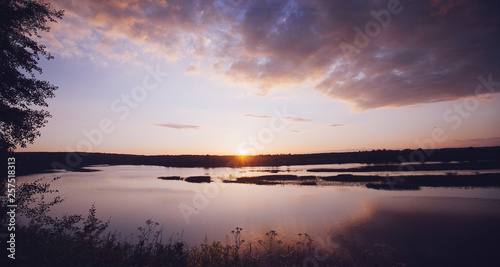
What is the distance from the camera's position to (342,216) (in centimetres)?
2075

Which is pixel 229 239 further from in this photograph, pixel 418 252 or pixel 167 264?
pixel 418 252

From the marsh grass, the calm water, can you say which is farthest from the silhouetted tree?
the calm water

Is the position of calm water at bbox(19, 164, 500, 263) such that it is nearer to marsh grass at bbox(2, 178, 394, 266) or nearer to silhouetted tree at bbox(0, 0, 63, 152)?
marsh grass at bbox(2, 178, 394, 266)

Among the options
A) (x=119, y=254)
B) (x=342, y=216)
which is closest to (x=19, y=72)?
(x=119, y=254)

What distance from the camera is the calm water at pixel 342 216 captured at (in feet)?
49.5

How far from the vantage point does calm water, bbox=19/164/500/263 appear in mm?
15102

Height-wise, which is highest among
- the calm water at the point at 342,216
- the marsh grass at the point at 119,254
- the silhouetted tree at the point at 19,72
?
the silhouetted tree at the point at 19,72

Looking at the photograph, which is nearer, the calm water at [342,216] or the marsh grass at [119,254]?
the marsh grass at [119,254]

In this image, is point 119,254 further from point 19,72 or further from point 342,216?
point 342,216

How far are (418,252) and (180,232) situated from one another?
1555 centimetres

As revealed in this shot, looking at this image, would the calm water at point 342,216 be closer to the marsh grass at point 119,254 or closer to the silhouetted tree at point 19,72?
the marsh grass at point 119,254

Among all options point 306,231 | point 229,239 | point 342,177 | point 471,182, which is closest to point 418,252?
point 306,231

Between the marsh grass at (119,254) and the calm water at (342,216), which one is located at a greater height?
the marsh grass at (119,254)

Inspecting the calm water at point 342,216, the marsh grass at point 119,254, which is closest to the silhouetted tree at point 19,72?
the marsh grass at point 119,254
